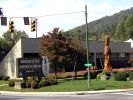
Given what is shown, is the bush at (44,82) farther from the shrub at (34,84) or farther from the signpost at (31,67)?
the signpost at (31,67)

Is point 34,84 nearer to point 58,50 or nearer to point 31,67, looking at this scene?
point 31,67

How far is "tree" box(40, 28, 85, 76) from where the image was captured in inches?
1982

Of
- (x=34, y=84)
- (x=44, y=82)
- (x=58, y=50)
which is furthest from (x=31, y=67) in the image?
(x=58, y=50)

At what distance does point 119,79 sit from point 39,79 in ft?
27.2

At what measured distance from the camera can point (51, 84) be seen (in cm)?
4162

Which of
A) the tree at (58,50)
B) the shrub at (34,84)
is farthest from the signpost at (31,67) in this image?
the tree at (58,50)

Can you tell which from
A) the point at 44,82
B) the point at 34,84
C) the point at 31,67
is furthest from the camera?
the point at 31,67

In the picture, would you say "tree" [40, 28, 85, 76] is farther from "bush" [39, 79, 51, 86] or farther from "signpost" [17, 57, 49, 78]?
"bush" [39, 79, 51, 86]

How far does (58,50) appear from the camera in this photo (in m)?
50.8

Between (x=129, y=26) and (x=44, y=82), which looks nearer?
(x=44, y=82)

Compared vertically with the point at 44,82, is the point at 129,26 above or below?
above

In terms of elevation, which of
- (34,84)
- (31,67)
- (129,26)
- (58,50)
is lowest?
(34,84)

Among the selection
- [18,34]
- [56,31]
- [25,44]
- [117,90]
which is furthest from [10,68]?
[18,34]

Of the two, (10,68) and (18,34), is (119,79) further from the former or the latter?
(18,34)
